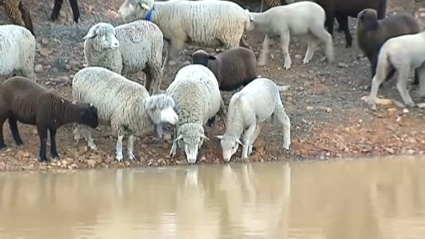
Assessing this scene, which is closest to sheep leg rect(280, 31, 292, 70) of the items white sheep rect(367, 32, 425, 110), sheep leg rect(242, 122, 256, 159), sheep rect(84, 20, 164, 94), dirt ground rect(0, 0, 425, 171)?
dirt ground rect(0, 0, 425, 171)

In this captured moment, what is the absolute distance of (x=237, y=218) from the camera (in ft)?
27.5

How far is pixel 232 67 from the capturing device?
41.4 feet

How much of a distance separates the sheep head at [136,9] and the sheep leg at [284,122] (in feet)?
9.19

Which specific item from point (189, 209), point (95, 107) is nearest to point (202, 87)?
point (95, 107)

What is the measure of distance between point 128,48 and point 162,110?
5.29ft

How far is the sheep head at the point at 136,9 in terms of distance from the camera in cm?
1369

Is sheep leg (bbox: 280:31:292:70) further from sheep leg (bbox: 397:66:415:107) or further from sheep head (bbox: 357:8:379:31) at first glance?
sheep leg (bbox: 397:66:415:107)

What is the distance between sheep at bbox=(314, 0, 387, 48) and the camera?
15.1m

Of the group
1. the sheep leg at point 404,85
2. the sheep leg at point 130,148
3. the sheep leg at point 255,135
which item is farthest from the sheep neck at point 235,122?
the sheep leg at point 404,85

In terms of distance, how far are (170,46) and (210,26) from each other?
72 cm

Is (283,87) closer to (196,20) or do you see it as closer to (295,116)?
(295,116)

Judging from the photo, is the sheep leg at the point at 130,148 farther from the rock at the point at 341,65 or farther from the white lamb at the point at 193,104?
the rock at the point at 341,65

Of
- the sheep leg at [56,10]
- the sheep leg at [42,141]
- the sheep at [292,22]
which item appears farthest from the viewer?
the sheep leg at [56,10]

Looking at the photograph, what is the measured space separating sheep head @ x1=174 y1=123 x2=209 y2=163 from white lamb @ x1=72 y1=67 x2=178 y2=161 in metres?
0.16
